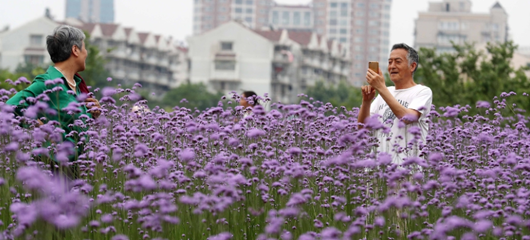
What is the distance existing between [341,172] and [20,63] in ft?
287

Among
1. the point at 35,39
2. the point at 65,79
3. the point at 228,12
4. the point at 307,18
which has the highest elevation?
the point at 228,12

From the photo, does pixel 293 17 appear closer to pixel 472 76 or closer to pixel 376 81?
pixel 472 76

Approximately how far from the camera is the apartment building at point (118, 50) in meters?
91.2

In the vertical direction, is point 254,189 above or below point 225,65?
below

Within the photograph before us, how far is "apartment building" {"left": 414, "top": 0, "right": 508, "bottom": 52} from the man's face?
136094mm

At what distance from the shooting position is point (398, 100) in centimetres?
608

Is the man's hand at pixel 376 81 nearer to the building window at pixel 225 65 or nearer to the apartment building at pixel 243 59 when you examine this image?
the apartment building at pixel 243 59

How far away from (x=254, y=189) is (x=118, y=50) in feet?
321

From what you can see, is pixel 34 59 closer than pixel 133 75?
Yes

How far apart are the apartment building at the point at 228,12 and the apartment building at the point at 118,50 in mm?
61078

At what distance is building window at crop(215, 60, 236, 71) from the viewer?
93500 mm

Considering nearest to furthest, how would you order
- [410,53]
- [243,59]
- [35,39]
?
[410,53]
[35,39]
[243,59]

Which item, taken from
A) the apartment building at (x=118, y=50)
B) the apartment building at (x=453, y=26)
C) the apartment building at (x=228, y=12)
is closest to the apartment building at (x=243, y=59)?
the apartment building at (x=118, y=50)

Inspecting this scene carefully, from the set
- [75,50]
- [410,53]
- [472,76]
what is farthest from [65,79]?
[472,76]
